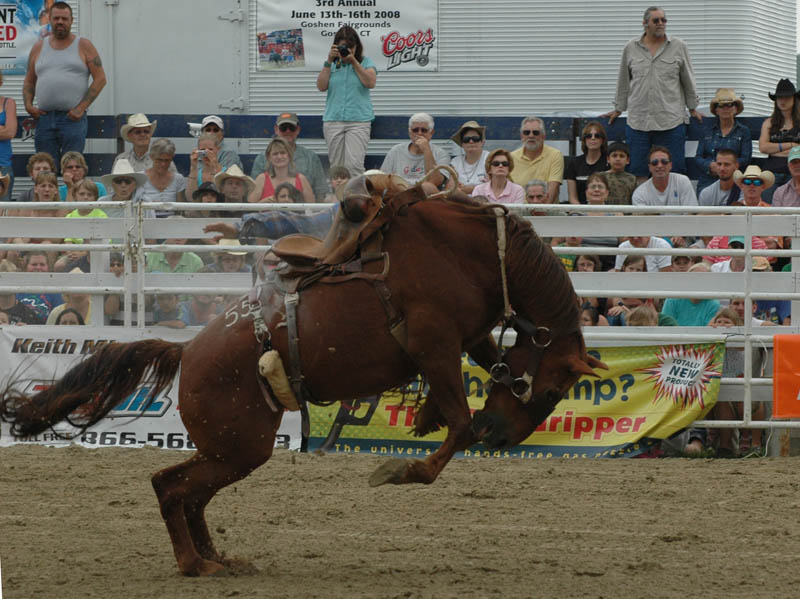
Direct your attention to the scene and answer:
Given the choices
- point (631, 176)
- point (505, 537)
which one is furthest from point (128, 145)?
point (505, 537)

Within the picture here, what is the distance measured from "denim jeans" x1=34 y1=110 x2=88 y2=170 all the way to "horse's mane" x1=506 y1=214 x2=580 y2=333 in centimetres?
756

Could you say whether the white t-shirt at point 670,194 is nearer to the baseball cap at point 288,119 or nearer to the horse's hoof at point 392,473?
the baseball cap at point 288,119

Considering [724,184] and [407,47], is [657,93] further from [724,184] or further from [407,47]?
[407,47]

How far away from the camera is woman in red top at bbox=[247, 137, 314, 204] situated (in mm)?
10156

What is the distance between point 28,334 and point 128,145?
3520 millimetres

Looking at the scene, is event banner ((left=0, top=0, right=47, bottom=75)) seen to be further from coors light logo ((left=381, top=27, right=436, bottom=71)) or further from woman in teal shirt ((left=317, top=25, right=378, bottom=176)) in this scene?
coors light logo ((left=381, top=27, right=436, bottom=71))

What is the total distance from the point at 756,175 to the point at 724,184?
602 millimetres

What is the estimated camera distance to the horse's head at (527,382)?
530 cm

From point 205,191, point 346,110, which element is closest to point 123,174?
point 205,191

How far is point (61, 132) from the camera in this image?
11.7 metres

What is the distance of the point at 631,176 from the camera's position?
33.1ft

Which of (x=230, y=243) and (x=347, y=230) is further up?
(x=347, y=230)

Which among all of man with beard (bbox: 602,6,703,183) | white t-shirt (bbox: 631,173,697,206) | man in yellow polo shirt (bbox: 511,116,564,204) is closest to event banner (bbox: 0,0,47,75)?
man in yellow polo shirt (bbox: 511,116,564,204)

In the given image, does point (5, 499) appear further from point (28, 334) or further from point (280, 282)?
point (280, 282)
